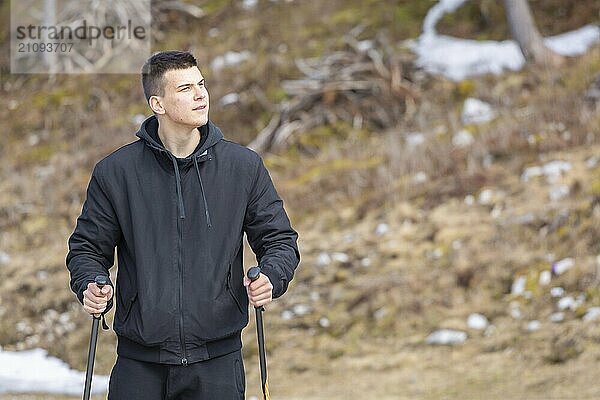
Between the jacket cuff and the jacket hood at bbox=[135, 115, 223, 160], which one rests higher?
the jacket hood at bbox=[135, 115, 223, 160]

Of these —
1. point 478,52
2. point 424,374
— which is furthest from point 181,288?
point 478,52

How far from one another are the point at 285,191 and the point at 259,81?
3889mm

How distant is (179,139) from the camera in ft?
12.4

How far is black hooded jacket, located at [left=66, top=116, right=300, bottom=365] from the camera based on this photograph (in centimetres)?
360

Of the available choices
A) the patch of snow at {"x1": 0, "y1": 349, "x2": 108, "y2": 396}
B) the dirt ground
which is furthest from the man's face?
the patch of snow at {"x1": 0, "y1": 349, "x2": 108, "y2": 396}

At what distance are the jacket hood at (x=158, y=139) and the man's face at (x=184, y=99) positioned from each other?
0.06m

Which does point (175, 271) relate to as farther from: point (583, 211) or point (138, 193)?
point (583, 211)

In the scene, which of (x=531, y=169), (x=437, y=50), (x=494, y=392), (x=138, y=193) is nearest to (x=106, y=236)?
(x=138, y=193)

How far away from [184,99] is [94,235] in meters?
0.58

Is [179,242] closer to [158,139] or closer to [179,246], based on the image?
[179,246]

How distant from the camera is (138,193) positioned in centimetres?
368

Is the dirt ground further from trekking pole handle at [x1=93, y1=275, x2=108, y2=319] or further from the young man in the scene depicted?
trekking pole handle at [x1=93, y1=275, x2=108, y2=319]

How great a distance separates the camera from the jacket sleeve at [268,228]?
374 cm

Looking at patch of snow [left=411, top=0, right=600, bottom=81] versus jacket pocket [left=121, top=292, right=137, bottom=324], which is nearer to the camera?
jacket pocket [left=121, top=292, right=137, bottom=324]
